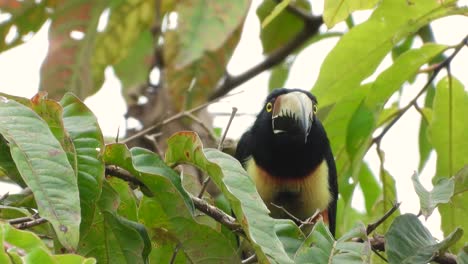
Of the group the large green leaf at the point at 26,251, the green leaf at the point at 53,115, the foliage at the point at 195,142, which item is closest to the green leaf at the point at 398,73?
the foliage at the point at 195,142

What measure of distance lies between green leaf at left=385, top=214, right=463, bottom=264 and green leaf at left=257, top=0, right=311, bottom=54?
2282 mm

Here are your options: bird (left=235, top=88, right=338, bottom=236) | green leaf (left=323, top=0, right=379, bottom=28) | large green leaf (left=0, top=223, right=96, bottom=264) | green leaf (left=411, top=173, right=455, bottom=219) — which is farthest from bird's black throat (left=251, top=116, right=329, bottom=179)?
large green leaf (left=0, top=223, right=96, bottom=264)

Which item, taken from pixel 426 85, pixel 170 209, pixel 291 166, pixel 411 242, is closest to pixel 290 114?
pixel 291 166

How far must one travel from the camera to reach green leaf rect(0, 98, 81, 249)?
1627 millimetres

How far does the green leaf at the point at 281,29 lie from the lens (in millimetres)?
4363

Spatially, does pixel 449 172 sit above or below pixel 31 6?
below

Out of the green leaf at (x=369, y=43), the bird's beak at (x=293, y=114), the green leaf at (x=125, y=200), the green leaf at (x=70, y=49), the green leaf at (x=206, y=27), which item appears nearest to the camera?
the green leaf at (x=125, y=200)

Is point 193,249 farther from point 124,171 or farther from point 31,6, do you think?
point 31,6

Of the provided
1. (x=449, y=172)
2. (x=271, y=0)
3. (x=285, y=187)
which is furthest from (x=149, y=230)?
(x=271, y=0)

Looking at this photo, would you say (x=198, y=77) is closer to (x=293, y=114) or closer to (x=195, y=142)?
(x=293, y=114)

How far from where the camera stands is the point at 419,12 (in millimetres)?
2863

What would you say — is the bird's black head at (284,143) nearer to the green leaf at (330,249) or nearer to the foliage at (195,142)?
the foliage at (195,142)

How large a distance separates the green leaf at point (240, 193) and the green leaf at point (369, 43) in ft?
3.39

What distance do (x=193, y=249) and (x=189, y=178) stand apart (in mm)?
291
